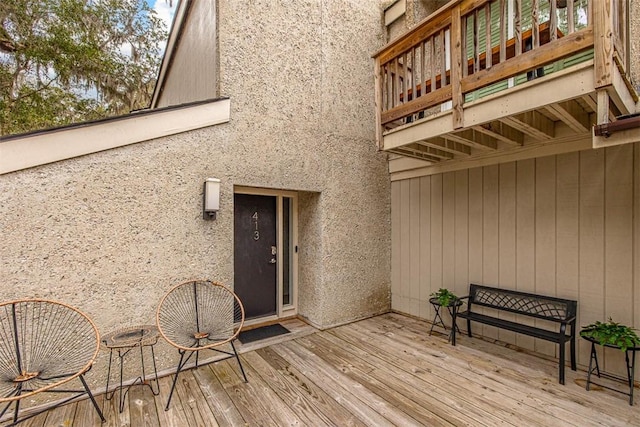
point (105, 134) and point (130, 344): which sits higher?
point (105, 134)

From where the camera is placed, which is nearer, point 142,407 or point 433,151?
point 142,407

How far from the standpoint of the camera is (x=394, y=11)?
4.66m

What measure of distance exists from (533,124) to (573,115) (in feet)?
0.98

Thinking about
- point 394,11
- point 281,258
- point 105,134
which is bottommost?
point 281,258

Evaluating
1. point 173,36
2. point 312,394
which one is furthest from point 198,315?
point 173,36

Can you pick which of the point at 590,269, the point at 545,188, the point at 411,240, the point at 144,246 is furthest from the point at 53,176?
the point at 590,269

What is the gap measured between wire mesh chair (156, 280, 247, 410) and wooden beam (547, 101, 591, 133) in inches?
128

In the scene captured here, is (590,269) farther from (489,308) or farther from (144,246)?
(144,246)

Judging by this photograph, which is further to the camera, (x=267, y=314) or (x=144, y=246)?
(x=267, y=314)

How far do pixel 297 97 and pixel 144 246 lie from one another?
2564 mm

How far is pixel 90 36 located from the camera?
7.33 meters

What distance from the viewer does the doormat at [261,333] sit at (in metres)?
3.70

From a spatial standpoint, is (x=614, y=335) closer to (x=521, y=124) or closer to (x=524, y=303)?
(x=524, y=303)

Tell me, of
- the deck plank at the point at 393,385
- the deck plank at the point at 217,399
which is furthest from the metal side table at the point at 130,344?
the deck plank at the point at 393,385
